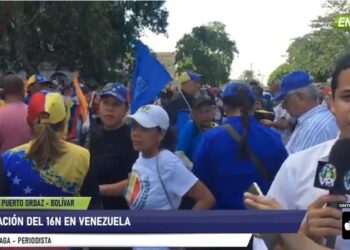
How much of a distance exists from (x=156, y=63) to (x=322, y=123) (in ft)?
5.51

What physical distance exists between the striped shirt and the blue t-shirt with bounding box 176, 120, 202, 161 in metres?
1.08

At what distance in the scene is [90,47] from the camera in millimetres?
33969

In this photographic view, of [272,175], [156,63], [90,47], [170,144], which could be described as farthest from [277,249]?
[90,47]

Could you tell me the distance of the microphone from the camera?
1.78 metres

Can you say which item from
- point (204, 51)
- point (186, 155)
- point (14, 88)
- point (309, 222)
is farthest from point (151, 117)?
point (204, 51)

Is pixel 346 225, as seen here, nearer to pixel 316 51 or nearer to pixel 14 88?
pixel 14 88

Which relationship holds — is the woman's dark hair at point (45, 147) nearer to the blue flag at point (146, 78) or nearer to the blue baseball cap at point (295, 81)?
the blue flag at point (146, 78)

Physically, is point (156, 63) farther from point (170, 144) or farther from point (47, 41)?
point (47, 41)

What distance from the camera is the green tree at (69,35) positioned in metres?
30.1

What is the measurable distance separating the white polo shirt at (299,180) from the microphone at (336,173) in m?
0.22

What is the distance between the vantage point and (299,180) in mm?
2139

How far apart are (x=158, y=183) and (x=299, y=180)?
1.99m

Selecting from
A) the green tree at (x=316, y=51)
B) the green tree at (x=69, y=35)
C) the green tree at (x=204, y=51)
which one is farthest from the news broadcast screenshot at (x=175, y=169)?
the green tree at (x=316, y=51)

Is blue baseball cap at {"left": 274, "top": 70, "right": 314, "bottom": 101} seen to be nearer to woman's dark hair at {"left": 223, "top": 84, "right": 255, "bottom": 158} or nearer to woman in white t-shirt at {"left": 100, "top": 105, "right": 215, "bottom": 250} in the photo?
woman's dark hair at {"left": 223, "top": 84, "right": 255, "bottom": 158}
